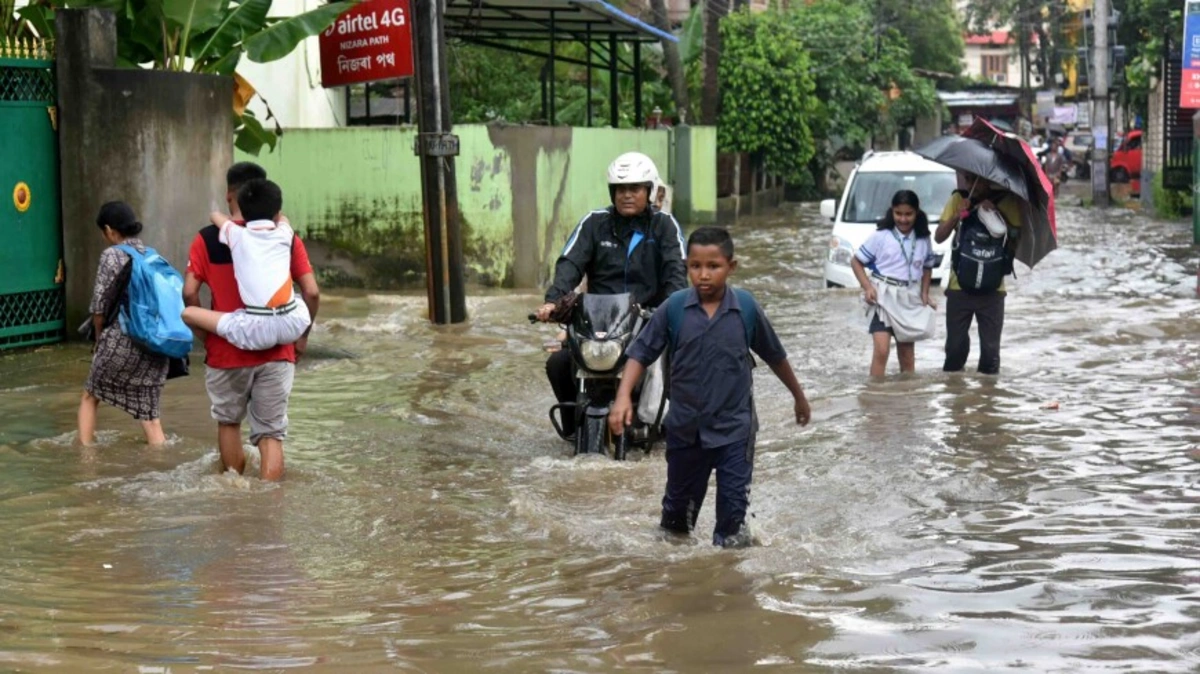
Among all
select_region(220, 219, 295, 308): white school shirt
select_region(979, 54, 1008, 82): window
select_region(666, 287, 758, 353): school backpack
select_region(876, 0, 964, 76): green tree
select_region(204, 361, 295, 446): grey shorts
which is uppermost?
select_region(979, 54, 1008, 82): window

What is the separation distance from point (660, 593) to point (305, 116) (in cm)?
1744

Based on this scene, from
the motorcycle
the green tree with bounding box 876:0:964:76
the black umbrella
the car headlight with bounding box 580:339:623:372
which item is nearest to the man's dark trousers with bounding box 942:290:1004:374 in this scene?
the black umbrella

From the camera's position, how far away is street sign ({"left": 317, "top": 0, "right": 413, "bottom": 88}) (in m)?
18.1

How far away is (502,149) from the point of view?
18938 mm

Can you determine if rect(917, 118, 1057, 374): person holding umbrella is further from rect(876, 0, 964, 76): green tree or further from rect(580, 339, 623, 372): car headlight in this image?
rect(876, 0, 964, 76): green tree

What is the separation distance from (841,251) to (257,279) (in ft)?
39.0

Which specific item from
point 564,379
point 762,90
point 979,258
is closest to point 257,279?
point 564,379

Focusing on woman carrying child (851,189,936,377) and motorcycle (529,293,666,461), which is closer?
motorcycle (529,293,666,461)

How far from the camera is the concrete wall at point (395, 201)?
18781mm

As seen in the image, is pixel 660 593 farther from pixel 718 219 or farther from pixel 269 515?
pixel 718 219

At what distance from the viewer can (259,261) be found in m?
7.68

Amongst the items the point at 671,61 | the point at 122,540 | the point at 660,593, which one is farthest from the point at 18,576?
the point at 671,61

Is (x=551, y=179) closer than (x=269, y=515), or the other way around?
(x=269, y=515)

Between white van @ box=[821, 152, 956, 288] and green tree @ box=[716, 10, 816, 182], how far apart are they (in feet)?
58.7
